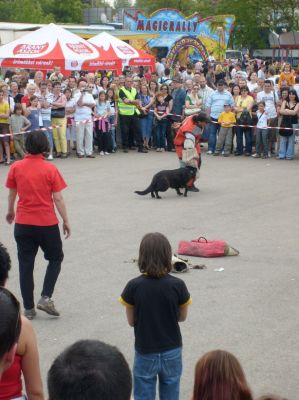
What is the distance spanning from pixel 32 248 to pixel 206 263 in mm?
3009

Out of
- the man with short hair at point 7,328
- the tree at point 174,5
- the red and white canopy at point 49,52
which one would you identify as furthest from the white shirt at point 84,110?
the tree at point 174,5

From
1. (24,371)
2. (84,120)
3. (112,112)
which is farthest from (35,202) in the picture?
(112,112)

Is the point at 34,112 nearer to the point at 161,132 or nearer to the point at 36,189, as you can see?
the point at 161,132

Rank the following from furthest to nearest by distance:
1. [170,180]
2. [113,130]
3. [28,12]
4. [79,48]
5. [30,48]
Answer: [28,12]
[79,48]
[30,48]
[113,130]
[170,180]

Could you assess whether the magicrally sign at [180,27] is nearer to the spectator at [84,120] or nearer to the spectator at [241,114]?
the spectator at [241,114]

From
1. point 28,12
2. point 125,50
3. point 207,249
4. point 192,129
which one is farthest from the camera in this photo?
point 28,12

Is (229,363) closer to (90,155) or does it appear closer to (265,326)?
(265,326)

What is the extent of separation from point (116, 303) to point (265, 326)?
1.62 m

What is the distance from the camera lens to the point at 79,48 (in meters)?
22.7

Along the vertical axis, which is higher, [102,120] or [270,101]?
[270,101]

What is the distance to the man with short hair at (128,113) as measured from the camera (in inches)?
786

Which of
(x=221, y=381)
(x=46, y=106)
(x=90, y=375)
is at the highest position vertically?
(x=90, y=375)

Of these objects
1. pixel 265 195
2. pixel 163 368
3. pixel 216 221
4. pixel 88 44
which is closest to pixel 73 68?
pixel 88 44

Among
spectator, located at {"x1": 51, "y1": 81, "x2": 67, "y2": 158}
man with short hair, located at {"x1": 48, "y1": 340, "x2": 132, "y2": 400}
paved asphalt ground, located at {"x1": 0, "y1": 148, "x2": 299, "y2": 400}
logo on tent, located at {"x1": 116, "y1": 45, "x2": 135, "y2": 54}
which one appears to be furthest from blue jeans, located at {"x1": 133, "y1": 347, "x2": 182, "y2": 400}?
logo on tent, located at {"x1": 116, "y1": 45, "x2": 135, "y2": 54}
